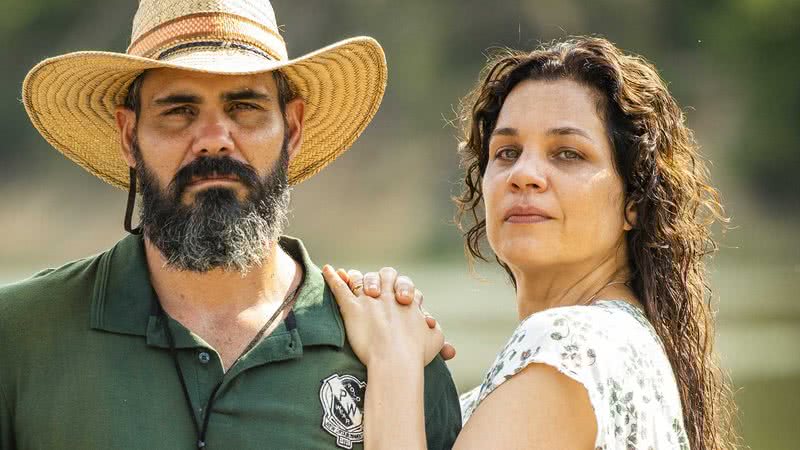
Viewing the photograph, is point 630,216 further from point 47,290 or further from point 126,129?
point 47,290

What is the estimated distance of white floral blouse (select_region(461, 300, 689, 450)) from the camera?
315cm

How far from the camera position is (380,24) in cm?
2161

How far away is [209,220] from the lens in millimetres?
3264

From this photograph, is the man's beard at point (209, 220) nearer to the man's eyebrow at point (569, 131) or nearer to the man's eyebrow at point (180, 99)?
the man's eyebrow at point (180, 99)

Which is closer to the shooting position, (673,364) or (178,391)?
(178,391)

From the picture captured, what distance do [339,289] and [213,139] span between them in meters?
0.48

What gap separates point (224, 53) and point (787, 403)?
29.3ft

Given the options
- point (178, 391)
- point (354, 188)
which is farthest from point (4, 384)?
point (354, 188)

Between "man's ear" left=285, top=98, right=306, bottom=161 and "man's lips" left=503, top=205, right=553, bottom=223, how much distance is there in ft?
1.79

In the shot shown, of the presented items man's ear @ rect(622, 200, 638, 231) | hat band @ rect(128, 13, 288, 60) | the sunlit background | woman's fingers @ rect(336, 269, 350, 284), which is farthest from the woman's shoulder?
the sunlit background

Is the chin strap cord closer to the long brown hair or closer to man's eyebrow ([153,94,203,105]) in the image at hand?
man's eyebrow ([153,94,203,105])

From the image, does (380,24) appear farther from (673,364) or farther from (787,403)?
(673,364)

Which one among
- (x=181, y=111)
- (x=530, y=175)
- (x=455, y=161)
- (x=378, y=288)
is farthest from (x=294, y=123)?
(x=455, y=161)

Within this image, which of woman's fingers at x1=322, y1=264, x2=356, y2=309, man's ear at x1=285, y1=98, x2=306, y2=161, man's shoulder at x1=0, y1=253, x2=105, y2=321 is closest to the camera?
man's shoulder at x1=0, y1=253, x2=105, y2=321
